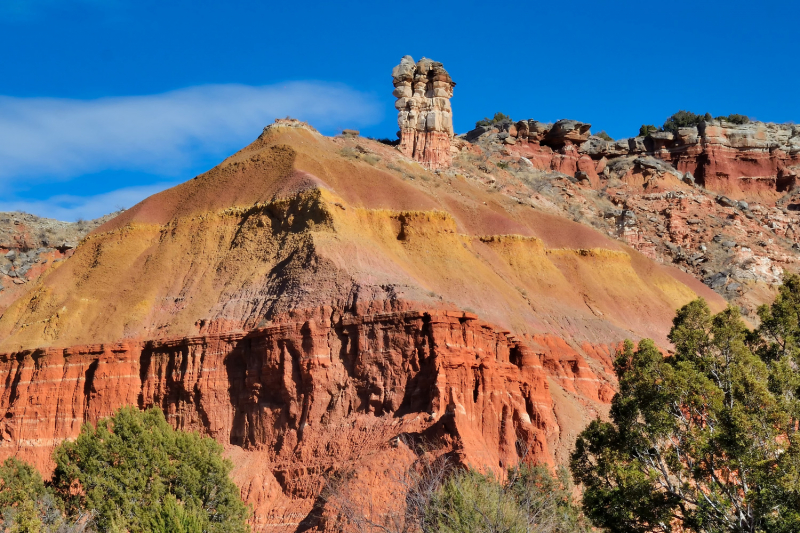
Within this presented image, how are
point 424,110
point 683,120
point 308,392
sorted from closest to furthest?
point 308,392 < point 424,110 < point 683,120

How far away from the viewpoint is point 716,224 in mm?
91188

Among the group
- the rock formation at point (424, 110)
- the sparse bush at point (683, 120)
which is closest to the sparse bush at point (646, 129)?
the sparse bush at point (683, 120)

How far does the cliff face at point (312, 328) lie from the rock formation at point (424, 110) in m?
15.3

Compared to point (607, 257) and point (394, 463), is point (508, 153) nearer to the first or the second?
point (607, 257)

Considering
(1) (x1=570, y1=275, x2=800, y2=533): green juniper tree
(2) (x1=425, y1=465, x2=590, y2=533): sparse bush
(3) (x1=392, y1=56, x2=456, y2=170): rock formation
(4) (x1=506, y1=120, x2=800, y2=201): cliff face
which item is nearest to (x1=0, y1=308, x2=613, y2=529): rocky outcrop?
(2) (x1=425, y1=465, x2=590, y2=533): sparse bush

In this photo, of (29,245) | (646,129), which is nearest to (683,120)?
(646,129)

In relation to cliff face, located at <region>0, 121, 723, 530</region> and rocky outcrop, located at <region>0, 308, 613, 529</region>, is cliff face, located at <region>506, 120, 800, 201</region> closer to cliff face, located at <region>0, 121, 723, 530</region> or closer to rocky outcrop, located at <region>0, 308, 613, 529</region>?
cliff face, located at <region>0, 121, 723, 530</region>

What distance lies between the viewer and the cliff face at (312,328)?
4328 centimetres

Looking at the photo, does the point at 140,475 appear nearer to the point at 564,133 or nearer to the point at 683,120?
the point at 564,133

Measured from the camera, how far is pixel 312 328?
45.0m

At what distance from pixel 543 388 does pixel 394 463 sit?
11302mm

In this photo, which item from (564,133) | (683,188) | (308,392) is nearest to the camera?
(308,392)

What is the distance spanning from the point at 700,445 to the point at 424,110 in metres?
54.7

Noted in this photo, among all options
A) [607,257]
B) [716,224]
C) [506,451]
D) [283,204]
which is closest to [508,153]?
[716,224]
